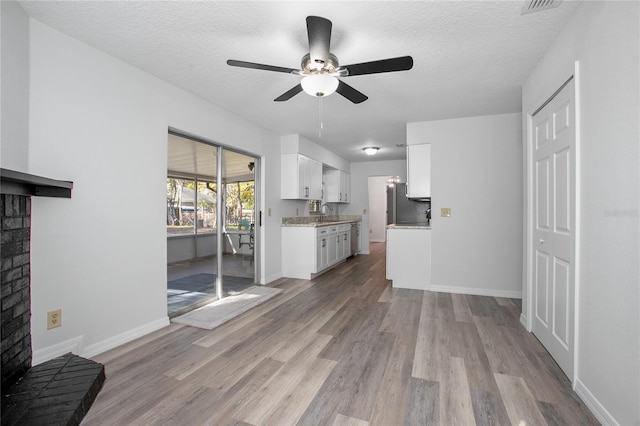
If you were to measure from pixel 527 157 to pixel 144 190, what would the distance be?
12.0 feet

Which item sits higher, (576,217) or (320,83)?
(320,83)

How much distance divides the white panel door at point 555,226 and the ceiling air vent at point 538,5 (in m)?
0.51

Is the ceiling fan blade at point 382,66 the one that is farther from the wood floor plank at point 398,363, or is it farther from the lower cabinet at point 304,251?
the lower cabinet at point 304,251

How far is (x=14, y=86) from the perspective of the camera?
1838mm

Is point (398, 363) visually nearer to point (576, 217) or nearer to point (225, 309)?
point (576, 217)

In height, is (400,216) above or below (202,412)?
above

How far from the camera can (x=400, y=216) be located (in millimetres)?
5699

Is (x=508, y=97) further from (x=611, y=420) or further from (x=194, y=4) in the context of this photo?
(x=194, y=4)

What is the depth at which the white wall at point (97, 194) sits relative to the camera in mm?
2021

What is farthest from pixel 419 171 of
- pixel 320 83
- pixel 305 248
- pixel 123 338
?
pixel 123 338

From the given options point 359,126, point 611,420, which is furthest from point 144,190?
point 611,420

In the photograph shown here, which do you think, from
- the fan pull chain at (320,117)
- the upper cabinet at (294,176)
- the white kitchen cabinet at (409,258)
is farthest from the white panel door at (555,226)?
the upper cabinet at (294,176)

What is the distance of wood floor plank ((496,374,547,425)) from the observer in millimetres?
1583

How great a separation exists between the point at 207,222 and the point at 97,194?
1.44 m
